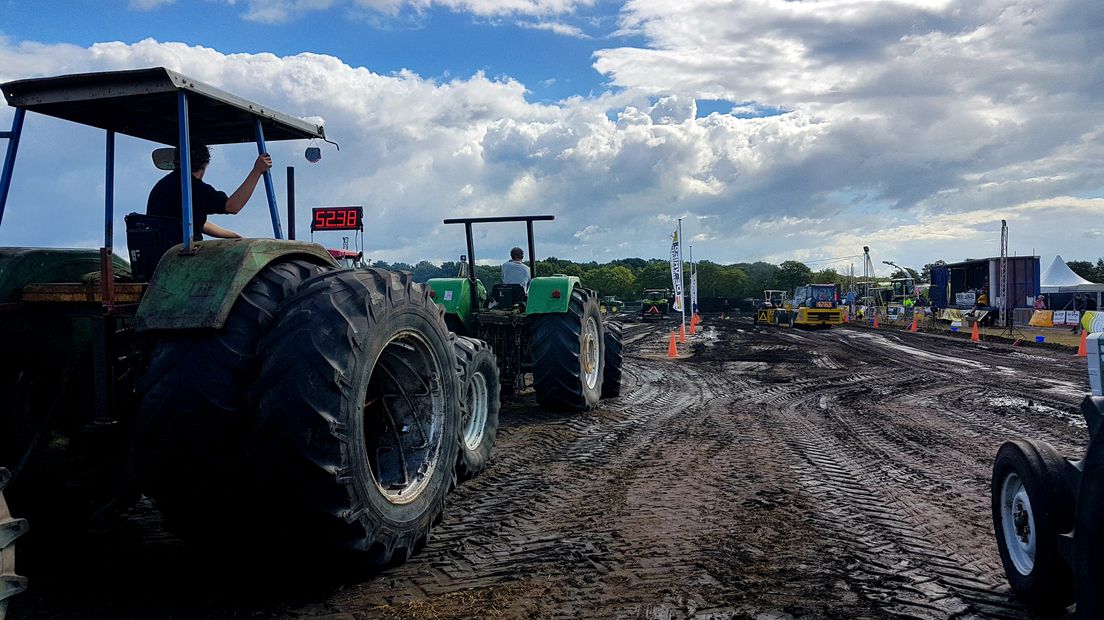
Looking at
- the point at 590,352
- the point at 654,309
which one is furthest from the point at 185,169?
the point at 654,309

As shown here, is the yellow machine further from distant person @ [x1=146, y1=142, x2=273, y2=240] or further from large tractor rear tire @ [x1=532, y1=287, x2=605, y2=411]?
distant person @ [x1=146, y1=142, x2=273, y2=240]

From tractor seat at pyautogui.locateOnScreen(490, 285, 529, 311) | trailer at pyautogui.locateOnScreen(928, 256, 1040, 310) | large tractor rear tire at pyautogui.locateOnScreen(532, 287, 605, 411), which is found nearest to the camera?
large tractor rear tire at pyautogui.locateOnScreen(532, 287, 605, 411)

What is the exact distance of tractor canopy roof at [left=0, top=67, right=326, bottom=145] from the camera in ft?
12.2

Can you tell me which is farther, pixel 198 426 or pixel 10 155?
pixel 10 155

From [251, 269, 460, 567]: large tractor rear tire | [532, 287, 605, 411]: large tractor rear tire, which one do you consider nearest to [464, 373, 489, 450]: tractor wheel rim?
[251, 269, 460, 567]: large tractor rear tire

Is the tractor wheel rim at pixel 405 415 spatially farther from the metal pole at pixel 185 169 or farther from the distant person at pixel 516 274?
the distant person at pixel 516 274

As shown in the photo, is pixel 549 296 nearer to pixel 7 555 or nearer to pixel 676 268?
pixel 7 555

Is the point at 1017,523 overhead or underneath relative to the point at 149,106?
underneath

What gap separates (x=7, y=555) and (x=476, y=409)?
13.7 ft

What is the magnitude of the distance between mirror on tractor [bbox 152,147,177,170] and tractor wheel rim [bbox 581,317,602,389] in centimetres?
576

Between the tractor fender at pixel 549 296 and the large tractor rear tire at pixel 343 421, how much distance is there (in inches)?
186

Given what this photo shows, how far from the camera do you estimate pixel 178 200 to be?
4.16m

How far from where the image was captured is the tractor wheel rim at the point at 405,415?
4.31m

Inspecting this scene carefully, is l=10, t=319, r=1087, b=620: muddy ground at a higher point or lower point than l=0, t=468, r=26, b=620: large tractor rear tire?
lower
